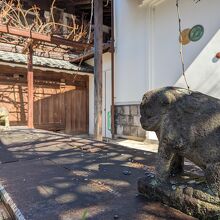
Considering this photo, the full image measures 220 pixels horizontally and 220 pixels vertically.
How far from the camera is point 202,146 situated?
1.30 m

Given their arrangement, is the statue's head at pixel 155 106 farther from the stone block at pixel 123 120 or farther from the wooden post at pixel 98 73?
the stone block at pixel 123 120

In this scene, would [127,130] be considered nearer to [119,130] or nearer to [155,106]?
[119,130]

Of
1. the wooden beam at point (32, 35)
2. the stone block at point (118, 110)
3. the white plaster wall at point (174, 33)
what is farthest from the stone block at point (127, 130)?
the wooden beam at point (32, 35)

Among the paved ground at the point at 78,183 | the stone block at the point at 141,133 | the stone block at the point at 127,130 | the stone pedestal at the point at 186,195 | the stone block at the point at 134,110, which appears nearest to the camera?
the stone pedestal at the point at 186,195

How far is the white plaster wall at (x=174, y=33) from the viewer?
17.2 feet

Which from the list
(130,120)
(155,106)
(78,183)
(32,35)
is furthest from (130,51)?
(155,106)

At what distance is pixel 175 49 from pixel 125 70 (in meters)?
2.05

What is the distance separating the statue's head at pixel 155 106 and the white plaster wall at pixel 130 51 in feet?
17.7

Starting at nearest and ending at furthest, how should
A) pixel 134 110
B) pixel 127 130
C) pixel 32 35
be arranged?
1. pixel 32 35
2. pixel 134 110
3. pixel 127 130

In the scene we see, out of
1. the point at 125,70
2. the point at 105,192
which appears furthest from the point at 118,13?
the point at 105,192

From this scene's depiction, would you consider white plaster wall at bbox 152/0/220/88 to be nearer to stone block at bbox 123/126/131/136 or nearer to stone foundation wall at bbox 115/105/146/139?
stone foundation wall at bbox 115/105/146/139

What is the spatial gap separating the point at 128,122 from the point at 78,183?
225 inches

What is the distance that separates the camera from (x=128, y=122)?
7.57m

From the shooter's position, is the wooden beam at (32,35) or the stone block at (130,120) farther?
the stone block at (130,120)
